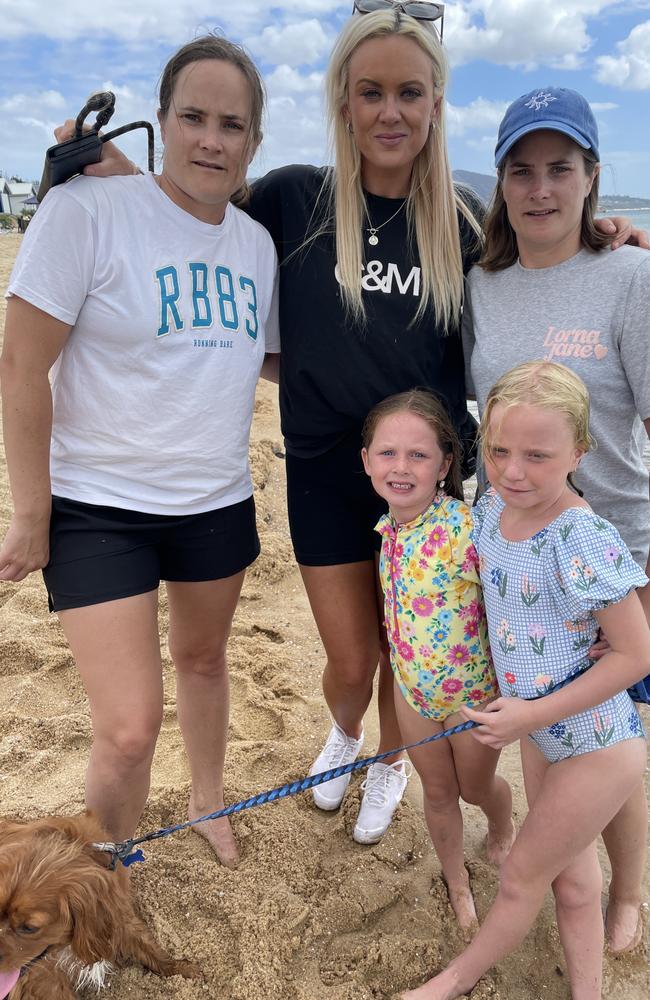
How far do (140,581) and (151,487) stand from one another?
27cm

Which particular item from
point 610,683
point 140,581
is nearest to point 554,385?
point 610,683

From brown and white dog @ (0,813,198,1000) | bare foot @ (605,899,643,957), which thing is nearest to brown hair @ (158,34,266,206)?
brown and white dog @ (0,813,198,1000)

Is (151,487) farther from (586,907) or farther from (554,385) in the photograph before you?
(586,907)

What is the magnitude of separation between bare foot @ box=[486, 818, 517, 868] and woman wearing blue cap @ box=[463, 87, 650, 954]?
517 millimetres

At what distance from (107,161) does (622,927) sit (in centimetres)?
284

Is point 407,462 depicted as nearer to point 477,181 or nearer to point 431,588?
point 431,588

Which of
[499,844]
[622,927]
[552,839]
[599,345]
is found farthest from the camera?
[499,844]

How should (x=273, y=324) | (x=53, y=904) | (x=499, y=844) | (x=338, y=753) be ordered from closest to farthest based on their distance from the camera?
(x=53, y=904)
(x=273, y=324)
(x=499, y=844)
(x=338, y=753)

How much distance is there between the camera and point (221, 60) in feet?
6.79

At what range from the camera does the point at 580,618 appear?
5.84ft

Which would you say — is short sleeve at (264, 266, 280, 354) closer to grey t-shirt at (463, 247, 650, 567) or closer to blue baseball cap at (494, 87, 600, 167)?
grey t-shirt at (463, 247, 650, 567)

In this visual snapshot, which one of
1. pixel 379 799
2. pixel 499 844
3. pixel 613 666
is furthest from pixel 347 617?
pixel 613 666

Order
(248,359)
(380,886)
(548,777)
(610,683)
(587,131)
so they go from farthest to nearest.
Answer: (380,886) → (248,359) → (587,131) → (548,777) → (610,683)

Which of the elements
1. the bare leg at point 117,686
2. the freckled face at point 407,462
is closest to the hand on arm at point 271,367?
the freckled face at point 407,462
